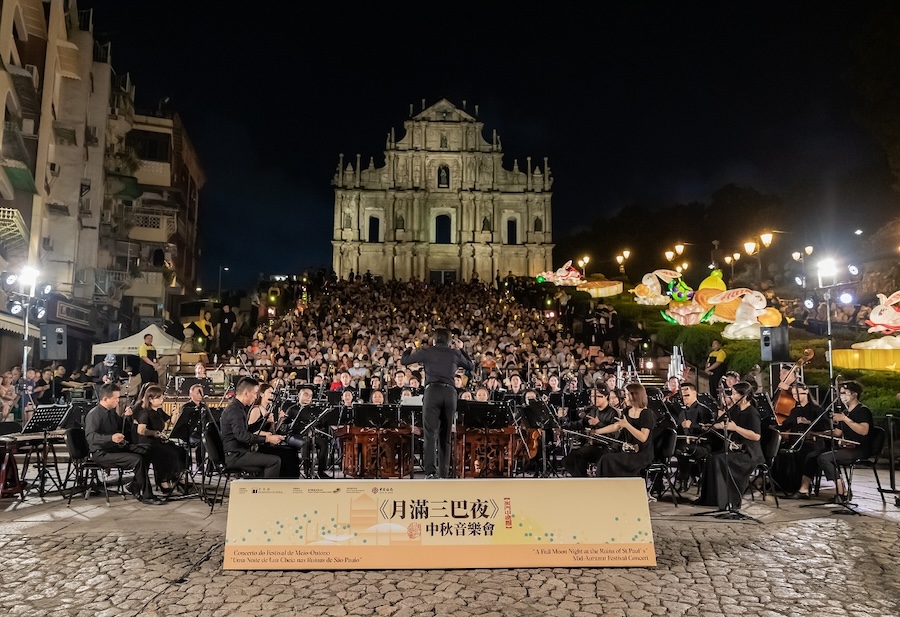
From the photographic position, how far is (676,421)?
889 centimetres

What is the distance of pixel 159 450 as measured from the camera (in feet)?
25.3

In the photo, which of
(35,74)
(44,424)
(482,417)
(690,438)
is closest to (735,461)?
(690,438)

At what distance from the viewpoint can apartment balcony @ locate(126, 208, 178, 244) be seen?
3462cm

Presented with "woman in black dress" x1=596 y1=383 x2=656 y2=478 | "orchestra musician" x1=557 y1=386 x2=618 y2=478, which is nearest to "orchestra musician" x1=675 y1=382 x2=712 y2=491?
"orchestra musician" x1=557 y1=386 x2=618 y2=478

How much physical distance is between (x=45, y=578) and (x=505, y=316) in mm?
21297

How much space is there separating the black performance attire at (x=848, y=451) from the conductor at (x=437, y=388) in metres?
4.55

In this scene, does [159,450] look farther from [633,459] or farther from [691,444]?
[691,444]

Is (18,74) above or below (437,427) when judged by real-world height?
above

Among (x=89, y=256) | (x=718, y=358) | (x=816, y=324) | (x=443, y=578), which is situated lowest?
(x=443, y=578)

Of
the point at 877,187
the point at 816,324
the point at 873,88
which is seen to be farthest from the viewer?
the point at 877,187

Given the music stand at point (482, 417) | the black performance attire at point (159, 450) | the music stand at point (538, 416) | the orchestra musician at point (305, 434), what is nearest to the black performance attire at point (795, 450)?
the music stand at point (538, 416)

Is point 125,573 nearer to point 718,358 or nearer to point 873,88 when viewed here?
point 718,358

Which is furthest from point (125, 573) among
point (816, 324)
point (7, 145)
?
point (816, 324)

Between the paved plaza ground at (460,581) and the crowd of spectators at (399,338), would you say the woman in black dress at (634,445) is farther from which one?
the crowd of spectators at (399,338)
